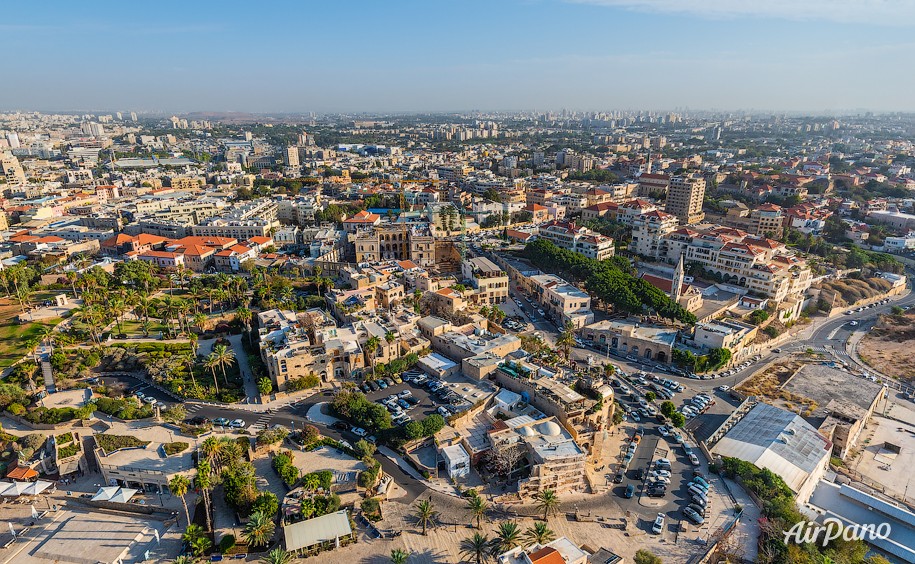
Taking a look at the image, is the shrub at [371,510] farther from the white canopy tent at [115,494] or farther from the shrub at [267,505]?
the white canopy tent at [115,494]

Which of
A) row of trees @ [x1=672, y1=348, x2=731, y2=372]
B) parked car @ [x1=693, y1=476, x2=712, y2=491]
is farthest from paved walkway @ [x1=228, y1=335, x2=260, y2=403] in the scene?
row of trees @ [x1=672, y1=348, x2=731, y2=372]

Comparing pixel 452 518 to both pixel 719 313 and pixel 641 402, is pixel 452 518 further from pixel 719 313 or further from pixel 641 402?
pixel 719 313

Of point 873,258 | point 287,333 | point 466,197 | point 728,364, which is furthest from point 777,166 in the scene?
point 287,333

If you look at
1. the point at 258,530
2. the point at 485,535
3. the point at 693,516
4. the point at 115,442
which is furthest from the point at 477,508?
the point at 115,442

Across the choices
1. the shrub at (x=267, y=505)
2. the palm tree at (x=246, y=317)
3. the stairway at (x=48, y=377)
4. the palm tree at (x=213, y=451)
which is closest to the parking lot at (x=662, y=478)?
the shrub at (x=267, y=505)

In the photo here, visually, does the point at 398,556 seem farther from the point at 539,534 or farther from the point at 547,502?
the point at 547,502

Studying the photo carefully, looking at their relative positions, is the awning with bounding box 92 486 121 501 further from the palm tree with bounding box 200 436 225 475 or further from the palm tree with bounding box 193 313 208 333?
the palm tree with bounding box 193 313 208 333
